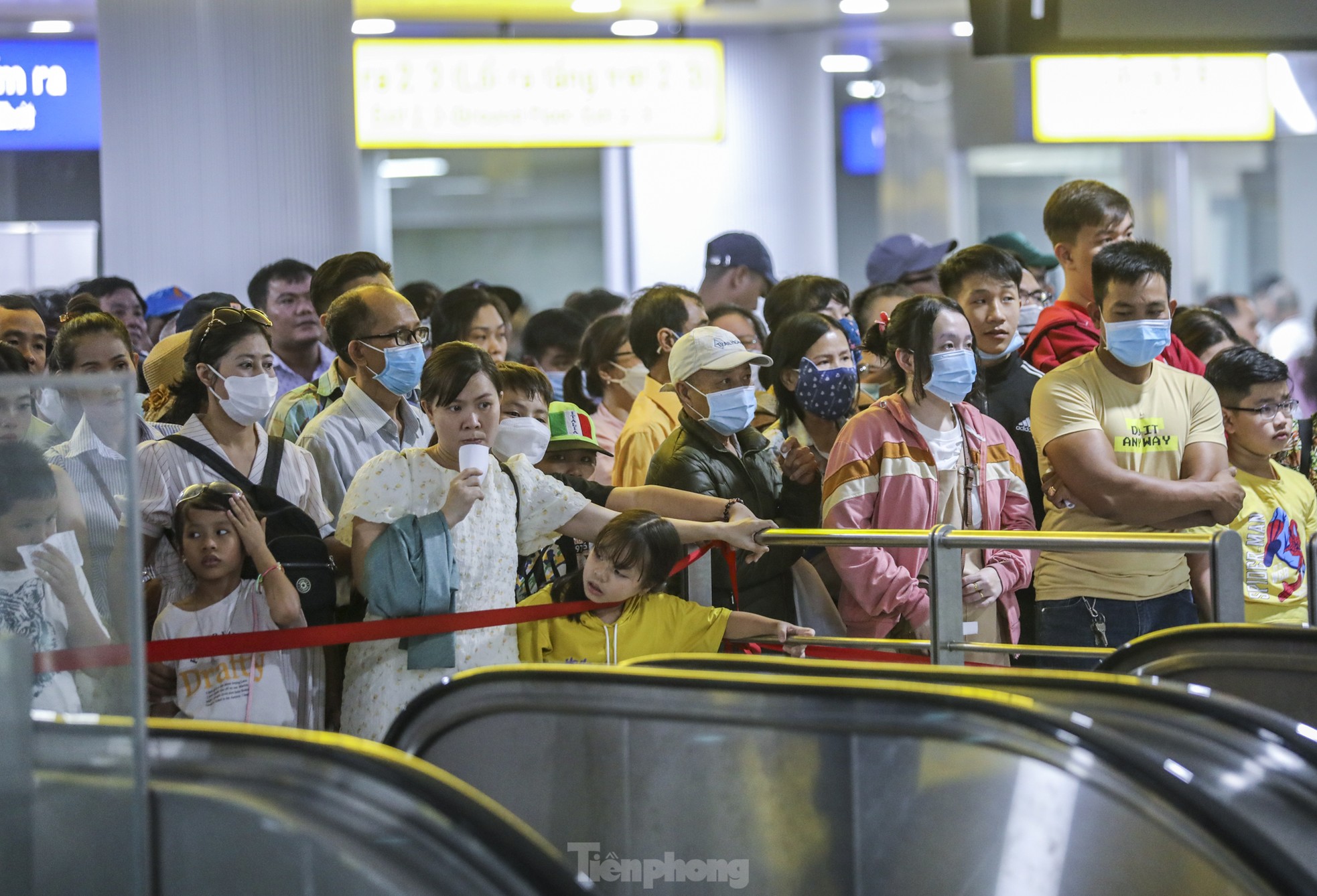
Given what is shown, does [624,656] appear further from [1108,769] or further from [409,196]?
[409,196]

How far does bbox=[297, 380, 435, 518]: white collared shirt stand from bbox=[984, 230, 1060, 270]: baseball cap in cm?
374

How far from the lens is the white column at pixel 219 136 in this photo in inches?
292

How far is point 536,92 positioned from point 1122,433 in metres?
6.50

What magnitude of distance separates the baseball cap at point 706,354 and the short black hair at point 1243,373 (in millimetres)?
1856

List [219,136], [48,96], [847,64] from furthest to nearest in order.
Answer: [847,64], [48,96], [219,136]

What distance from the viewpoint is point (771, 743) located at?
3.21 m

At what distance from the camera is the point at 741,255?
7.81 meters

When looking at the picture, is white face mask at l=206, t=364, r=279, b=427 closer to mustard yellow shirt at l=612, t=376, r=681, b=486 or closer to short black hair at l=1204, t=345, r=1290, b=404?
mustard yellow shirt at l=612, t=376, r=681, b=486

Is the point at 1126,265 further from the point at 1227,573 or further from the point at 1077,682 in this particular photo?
the point at 1077,682

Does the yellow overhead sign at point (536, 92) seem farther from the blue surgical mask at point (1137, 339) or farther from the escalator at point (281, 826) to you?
the escalator at point (281, 826)

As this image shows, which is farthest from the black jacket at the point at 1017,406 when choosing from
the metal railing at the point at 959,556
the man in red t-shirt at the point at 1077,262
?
the metal railing at the point at 959,556

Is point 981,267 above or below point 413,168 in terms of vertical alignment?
below

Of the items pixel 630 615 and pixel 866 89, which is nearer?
pixel 630 615

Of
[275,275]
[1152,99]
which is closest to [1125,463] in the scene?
[275,275]
